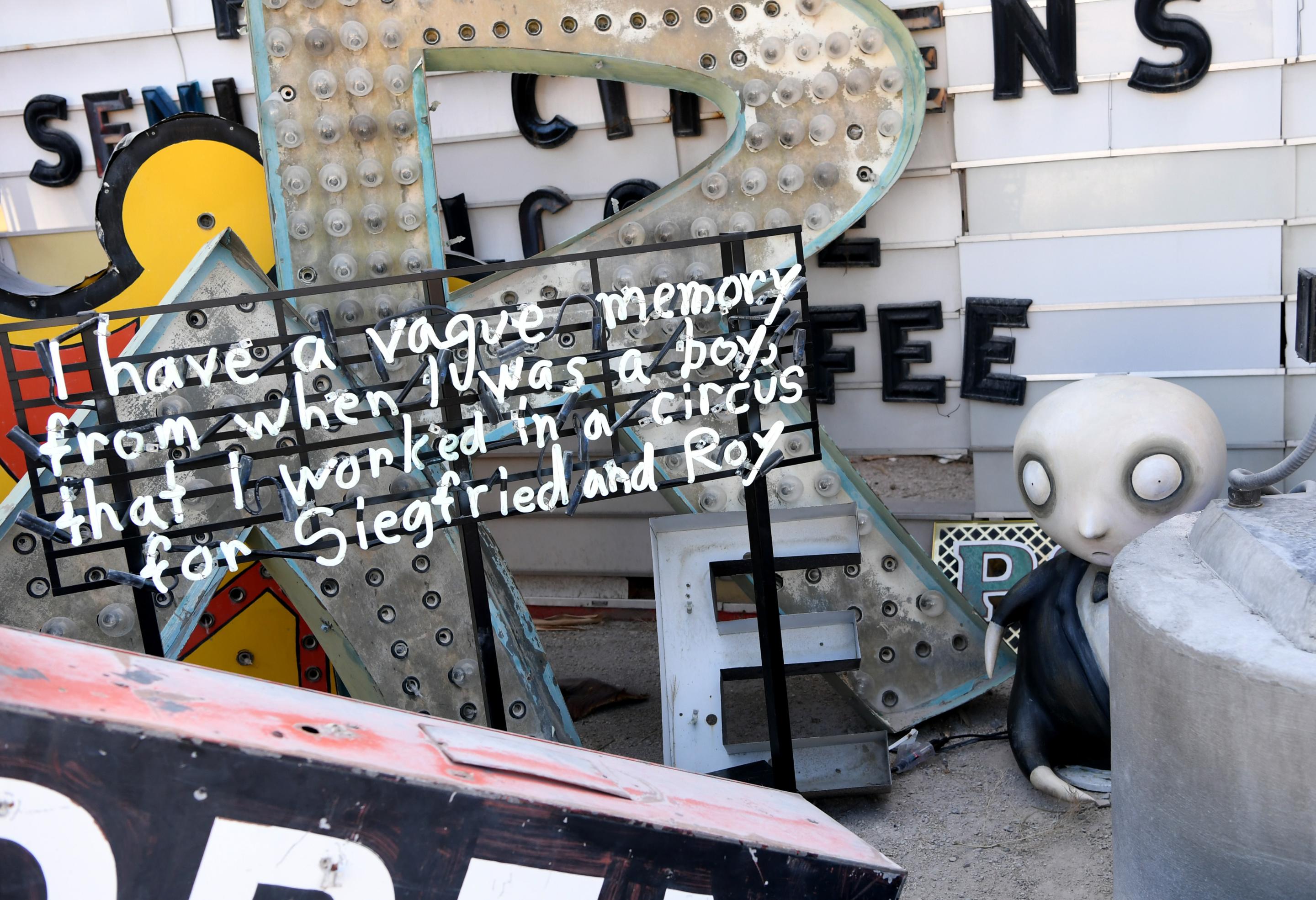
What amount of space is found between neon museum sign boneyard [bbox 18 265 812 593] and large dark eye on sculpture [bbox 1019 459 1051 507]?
2.68 ft

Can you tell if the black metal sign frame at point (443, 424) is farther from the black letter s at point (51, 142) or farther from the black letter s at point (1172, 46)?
the black letter s at point (51, 142)

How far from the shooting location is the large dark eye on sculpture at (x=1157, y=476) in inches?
136

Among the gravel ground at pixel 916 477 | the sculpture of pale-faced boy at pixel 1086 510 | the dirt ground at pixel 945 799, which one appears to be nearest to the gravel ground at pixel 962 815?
the dirt ground at pixel 945 799

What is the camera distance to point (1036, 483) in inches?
145

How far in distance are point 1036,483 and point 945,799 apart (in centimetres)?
115

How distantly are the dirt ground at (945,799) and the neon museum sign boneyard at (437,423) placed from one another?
1.34 meters

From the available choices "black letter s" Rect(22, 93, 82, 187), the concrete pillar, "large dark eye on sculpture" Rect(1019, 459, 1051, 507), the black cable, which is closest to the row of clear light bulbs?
"large dark eye on sculpture" Rect(1019, 459, 1051, 507)

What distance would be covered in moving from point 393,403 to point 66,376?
6.22 ft

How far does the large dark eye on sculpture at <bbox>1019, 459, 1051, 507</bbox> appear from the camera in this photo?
144 inches

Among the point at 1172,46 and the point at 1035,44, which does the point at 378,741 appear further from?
the point at 1172,46

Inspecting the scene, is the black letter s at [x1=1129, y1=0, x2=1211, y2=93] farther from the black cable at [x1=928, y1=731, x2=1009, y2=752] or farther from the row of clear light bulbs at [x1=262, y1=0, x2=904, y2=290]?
the black cable at [x1=928, y1=731, x2=1009, y2=752]

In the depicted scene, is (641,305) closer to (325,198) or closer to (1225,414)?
(325,198)

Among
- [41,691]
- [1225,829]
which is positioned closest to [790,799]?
[1225,829]

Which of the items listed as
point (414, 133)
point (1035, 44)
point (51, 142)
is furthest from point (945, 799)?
point (51, 142)
